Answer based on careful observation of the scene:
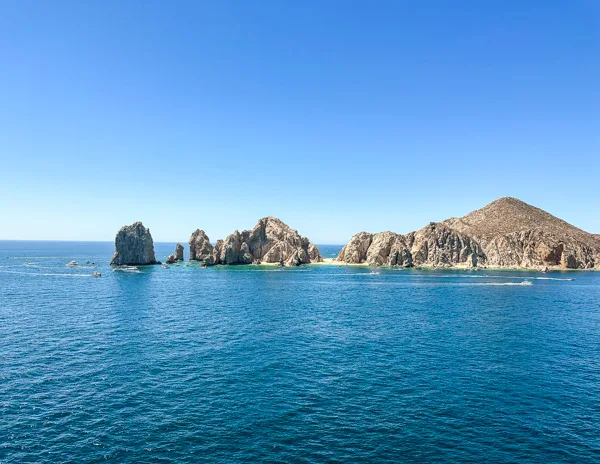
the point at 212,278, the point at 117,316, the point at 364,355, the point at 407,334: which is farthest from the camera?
the point at 212,278

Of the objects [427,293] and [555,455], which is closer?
[555,455]

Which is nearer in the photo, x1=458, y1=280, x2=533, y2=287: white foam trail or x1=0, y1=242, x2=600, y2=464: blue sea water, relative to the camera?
Result: x1=0, y1=242, x2=600, y2=464: blue sea water

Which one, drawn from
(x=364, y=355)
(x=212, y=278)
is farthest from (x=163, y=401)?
(x=212, y=278)

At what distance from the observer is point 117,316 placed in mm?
95438

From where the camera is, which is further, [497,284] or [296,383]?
[497,284]

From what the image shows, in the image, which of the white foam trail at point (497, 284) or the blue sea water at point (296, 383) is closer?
the blue sea water at point (296, 383)

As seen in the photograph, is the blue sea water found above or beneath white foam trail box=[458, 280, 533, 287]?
beneath

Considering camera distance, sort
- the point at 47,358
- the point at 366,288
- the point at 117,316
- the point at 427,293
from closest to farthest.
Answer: the point at 47,358 → the point at 117,316 → the point at 427,293 → the point at 366,288

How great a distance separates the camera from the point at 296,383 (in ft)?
175

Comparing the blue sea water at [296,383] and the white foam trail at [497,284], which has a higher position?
the white foam trail at [497,284]

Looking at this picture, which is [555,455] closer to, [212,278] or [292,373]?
[292,373]

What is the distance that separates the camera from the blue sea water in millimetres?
37594

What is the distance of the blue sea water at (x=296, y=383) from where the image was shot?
37.6 metres

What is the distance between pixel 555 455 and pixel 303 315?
224 ft
